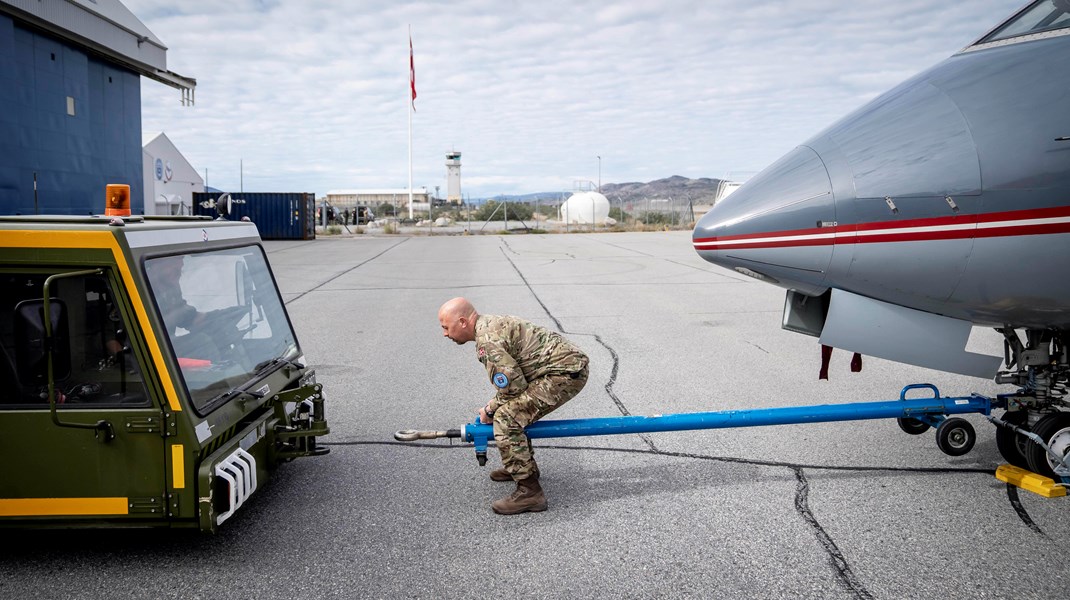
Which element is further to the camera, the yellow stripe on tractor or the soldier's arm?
the soldier's arm

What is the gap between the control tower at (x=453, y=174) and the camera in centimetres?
11169

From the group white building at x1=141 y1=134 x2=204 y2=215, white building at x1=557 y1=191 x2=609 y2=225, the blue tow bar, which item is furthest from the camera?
white building at x1=557 y1=191 x2=609 y2=225

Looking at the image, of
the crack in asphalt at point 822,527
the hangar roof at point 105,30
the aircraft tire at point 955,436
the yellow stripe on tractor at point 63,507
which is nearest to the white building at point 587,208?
the hangar roof at point 105,30

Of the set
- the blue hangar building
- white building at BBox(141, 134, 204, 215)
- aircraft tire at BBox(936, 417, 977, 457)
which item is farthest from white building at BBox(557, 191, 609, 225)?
aircraft tire at BBox(936, 417, 977, 457)

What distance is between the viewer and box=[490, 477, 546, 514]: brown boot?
176 inches

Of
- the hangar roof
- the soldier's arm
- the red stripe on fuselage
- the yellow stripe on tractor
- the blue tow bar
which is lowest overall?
the yellow stripe on tractor

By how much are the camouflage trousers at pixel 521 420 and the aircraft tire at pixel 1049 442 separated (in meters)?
2.87

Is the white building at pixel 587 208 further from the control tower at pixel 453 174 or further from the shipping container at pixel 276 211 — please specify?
the control tower at pixel 453 174

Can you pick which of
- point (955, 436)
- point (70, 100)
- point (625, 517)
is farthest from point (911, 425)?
point (70, 100)

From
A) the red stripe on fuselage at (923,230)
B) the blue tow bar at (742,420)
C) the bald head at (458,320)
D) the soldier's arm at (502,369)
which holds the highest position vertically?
the red stripe on fuselage at (923,230)

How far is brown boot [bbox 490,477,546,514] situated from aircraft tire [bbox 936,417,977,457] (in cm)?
255

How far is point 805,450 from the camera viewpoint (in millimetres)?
5656

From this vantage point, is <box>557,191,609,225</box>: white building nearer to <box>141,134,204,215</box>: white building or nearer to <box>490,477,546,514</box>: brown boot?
<box>141,134,204,215</box>: white building

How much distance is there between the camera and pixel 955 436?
16.4 feet
